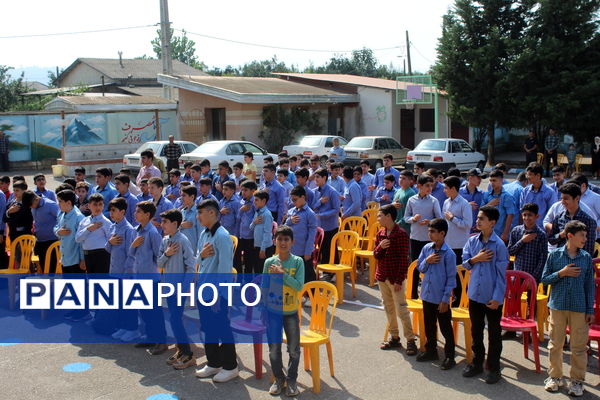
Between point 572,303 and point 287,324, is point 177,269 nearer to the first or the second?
point 287,324

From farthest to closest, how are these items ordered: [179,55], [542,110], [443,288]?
[179,55] → [542,110] → [443,288]

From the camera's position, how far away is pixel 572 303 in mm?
5629

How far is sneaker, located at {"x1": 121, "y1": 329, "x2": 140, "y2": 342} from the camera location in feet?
23.7

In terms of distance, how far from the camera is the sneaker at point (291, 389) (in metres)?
5.74

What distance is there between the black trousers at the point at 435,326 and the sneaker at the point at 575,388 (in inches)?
44.4

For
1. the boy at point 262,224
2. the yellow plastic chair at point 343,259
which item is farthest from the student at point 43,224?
the yellow plastic chair at point 343,259

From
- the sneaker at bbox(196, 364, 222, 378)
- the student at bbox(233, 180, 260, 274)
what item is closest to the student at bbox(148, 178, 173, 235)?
the student at bbox(233, 180, 260, 274)

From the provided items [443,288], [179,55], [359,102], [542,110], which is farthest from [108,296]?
[179,55]

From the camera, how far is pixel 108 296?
25.0 ft

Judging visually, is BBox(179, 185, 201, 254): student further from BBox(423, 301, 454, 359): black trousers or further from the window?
the window

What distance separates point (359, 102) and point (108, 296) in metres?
26.0

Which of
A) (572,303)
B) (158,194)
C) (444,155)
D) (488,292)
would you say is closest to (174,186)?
(158,194)

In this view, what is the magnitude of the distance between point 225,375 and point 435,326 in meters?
2.12

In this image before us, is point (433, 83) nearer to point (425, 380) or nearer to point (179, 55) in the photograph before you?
point (425, 380)
